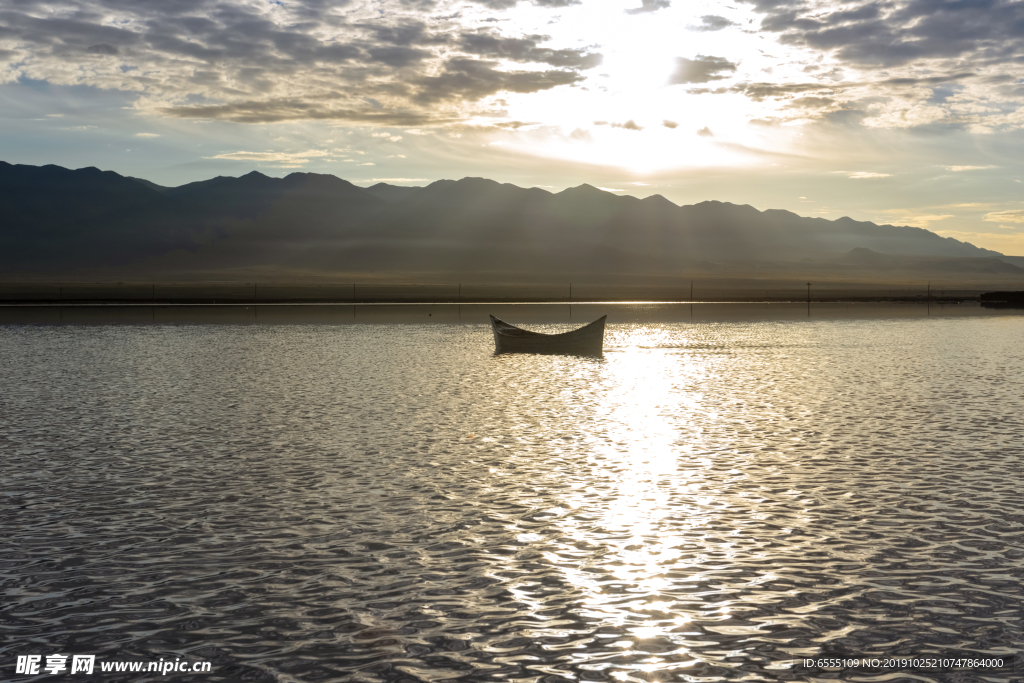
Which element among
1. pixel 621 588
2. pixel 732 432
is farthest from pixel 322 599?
pixel 732 432

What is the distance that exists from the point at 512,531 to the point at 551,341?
3869 centimetres

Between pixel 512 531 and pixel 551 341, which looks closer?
pixel 512 531

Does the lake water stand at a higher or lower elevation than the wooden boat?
lower

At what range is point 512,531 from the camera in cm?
1432

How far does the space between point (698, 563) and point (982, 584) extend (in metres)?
3.40

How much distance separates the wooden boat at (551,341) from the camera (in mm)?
51875

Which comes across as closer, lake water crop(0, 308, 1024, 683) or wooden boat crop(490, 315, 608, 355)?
lake water crop(0, 308, 1024, 683)

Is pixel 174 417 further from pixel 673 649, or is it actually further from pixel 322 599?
pixel 673 649

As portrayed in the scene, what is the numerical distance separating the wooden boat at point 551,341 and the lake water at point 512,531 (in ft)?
60.5

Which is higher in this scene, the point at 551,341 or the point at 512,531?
the point at 551,341

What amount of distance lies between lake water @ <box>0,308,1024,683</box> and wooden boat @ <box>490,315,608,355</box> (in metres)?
18.5

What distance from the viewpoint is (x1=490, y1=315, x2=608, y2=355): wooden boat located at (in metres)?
51.9

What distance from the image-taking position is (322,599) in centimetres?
1112

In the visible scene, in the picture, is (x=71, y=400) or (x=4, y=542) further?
(x=71, y=400)
